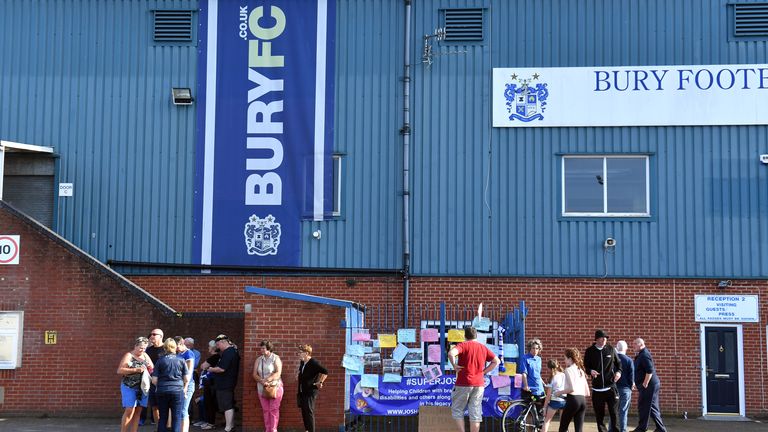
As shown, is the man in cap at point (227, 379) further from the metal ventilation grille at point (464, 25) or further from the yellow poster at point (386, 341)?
the metal ventilation grille at point (464, 25)

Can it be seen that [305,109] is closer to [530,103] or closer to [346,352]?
[530,103]

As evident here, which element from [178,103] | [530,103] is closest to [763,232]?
[530,103]

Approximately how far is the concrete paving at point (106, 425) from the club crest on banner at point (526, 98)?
21.1 ft

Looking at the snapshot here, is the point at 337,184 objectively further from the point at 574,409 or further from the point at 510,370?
the point at 574,409

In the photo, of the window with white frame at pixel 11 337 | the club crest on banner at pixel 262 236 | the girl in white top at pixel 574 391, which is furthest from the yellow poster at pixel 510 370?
the window with white frame at pixel 11 337

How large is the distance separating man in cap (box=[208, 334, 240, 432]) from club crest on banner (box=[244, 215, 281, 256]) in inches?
154

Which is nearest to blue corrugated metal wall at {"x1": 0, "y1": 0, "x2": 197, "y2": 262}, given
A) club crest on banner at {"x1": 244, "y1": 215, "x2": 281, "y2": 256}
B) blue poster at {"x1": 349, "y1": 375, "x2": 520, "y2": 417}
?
→ club crest on banner at {"x1": 244, "y1": 215, "x2": 281, "y2": 256}

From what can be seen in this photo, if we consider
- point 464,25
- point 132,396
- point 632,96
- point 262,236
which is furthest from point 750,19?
point 132,396

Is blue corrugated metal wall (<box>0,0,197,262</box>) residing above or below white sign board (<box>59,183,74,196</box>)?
above

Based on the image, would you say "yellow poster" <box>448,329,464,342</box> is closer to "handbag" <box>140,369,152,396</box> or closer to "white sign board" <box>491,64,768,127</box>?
"handbag" <box>140,369,152,396</box>

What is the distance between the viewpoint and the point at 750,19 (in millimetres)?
17625

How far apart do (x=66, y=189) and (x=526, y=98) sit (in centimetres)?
1019

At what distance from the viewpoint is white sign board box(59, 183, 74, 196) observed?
17984mm

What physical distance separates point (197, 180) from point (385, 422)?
6.87 meters
